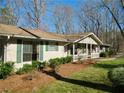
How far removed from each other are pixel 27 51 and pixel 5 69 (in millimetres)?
4200

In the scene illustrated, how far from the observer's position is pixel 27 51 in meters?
18.2

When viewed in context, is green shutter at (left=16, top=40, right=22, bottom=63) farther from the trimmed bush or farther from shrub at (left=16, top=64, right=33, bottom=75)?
the trimmed bush

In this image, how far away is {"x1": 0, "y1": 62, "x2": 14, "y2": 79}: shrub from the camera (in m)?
14.1

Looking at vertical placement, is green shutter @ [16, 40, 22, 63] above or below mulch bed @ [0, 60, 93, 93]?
above

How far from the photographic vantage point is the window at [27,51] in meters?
17.9

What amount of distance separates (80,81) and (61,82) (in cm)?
128

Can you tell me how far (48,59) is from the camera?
2162cm

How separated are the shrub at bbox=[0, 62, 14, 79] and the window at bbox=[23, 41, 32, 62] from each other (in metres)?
3.02

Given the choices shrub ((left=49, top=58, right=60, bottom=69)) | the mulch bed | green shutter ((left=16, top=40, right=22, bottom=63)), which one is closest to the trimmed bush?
shrub ((left=49, top=58, right=60, bottom=69))

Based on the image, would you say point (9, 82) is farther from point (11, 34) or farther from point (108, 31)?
point (108, 31)

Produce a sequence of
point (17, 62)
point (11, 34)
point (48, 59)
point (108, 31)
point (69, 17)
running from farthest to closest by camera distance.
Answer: point (108, 31), point (69, 17), point (48, 59), point (17, 62), point (11, 34)

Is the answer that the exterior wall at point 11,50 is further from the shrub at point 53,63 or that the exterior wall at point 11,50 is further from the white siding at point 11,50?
the shrub at point 53,63

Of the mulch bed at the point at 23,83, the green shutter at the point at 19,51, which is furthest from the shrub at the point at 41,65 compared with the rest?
the mulch bed at the point at 23,83

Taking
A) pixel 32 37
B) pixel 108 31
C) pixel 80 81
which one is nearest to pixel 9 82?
pixel 80 81
